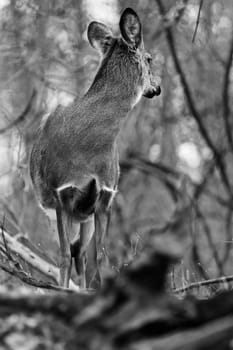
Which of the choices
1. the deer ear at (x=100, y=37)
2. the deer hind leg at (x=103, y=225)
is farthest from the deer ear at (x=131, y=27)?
the deer hind leg at (x=103, y=225)

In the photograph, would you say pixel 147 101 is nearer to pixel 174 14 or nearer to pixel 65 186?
pixel 174 14

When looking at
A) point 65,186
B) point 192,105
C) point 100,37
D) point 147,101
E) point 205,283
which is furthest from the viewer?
point 147,101

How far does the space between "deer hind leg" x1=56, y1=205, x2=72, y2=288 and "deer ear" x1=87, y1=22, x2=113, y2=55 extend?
1240 mm

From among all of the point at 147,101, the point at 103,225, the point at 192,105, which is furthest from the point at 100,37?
the point at 147,101

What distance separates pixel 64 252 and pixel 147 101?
326 inches

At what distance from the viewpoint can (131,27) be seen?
219 inches

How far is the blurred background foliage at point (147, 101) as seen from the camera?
10234mm

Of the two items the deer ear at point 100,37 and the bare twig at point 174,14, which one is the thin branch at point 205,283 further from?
the bare twig at point 174,14

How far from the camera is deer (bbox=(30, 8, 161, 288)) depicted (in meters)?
5.18

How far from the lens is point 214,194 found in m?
13.3

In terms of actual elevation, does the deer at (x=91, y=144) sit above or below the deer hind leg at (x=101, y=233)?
above

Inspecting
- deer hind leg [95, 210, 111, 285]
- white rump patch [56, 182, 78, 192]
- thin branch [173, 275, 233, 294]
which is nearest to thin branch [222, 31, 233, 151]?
deer hind leg [95, 210, 111, 285]

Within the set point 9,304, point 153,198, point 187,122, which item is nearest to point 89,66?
point 187,122

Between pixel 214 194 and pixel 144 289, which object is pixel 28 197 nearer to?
pixel 214 194
